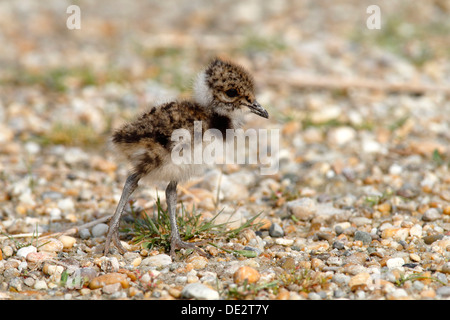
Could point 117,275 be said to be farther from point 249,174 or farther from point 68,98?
point 68,98

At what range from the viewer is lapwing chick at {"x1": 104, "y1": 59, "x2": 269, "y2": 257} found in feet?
11.3

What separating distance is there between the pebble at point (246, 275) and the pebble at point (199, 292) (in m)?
0.18

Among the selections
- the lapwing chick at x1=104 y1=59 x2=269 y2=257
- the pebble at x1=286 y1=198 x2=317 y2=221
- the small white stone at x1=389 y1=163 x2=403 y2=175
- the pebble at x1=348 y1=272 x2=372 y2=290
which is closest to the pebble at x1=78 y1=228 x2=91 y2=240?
the lapwing chick at x1=104 y1=59 x2=269 y2=257

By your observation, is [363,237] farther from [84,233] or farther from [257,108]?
[84,233]

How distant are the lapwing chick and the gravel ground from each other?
29 centimetres

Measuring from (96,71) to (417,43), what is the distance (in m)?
4.25

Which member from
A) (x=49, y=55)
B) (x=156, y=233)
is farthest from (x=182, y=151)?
(x=49, y=55)

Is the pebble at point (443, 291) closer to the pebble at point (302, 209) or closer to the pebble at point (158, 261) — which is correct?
the pebble at point (302, 209)

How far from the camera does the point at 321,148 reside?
17.8 ft

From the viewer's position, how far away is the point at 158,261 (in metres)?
3.45

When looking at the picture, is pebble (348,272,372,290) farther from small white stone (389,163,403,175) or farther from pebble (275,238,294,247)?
small white stone (389,163,403,175)

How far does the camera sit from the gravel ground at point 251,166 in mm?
3264

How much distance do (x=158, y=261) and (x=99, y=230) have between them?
0.68 metres

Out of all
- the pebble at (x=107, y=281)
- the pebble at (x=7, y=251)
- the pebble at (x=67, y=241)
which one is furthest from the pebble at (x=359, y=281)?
the pebble at (x=7, y=251)
